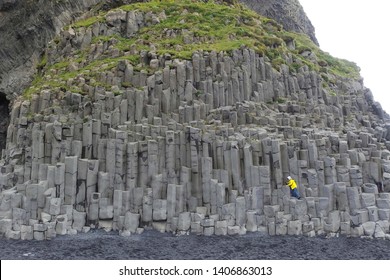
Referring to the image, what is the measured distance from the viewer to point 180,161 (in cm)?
1545

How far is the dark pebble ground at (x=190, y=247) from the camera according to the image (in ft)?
40.8

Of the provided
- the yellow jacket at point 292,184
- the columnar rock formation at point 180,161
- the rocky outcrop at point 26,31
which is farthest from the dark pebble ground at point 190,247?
the rocky outcrop at point 26,31

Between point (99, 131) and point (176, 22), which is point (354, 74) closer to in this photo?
point (176, 22)

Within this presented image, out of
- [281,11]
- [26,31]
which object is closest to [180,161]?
[26,31]

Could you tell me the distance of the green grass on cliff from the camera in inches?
752

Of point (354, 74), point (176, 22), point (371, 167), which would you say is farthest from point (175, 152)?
point (354, 74)

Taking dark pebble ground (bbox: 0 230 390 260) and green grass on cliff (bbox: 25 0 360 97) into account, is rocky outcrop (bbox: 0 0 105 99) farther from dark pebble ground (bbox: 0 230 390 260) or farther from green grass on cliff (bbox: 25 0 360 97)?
dark pebble ground (bbox: 0 230 390 260)

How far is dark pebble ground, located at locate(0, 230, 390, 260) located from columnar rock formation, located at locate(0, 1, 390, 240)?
427 mm

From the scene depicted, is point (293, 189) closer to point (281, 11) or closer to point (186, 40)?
point (186, 40)

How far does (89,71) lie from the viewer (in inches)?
728

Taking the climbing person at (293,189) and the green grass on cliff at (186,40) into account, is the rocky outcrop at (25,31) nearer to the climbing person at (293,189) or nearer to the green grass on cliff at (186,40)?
the green grass on cliff at (186,40)

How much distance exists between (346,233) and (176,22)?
13.0 metres
